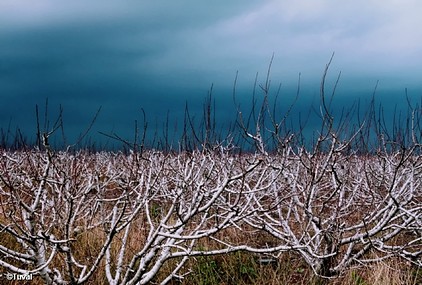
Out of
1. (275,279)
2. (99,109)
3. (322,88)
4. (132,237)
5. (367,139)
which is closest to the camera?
(99,109)

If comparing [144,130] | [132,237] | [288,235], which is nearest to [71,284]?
[144,130]

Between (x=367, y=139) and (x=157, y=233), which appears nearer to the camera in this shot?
(x=157, y=233)

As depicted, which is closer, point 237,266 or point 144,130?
point 144,130

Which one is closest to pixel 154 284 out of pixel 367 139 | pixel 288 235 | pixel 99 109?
pixel 288 235

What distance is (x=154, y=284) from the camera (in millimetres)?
5727

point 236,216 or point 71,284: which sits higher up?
point 236,216

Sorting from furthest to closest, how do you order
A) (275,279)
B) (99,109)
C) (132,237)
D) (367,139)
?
(367,139), (132,237), (275,279), (99,109)

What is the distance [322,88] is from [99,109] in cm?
281

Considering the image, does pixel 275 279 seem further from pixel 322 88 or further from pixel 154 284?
pixel 322 88

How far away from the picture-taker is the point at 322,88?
6.26 meters

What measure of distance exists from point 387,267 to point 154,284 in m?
2.79

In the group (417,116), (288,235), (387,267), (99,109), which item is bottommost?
(387,267)

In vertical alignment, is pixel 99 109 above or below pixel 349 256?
above

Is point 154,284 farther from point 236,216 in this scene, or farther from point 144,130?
point 144,130
